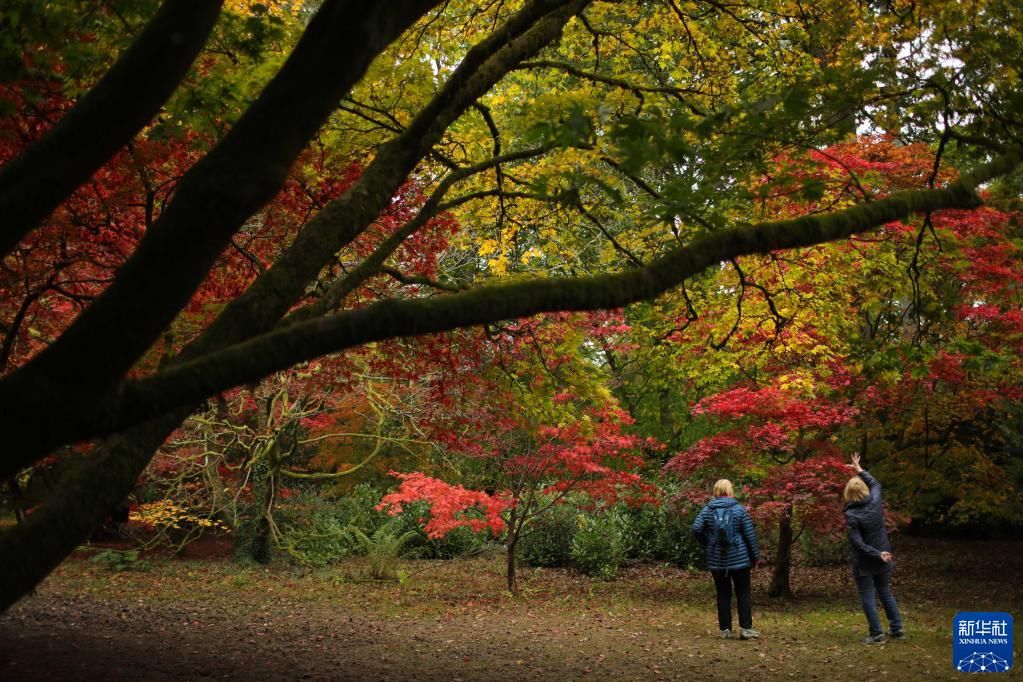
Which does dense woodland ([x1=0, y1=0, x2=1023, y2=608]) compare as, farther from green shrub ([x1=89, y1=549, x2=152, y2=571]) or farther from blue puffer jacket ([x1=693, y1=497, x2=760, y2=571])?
blue puffer jacket ([x1=693, y1=497, x2=760, y2=571])

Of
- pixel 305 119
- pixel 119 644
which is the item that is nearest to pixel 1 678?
pixel 119 644

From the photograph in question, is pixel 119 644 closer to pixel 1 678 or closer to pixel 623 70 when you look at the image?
pixel 1 678

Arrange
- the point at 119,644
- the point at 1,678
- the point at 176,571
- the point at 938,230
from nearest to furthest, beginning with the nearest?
the point at 1,678
the point at 119,644
the point at 938,230
the point at 176,571

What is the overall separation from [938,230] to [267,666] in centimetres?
732

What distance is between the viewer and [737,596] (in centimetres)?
830

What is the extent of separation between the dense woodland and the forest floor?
3.49 feet

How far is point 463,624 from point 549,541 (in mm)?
6447

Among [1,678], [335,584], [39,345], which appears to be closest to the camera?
[1,678]

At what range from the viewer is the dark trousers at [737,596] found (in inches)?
324

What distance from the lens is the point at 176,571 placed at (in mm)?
14875

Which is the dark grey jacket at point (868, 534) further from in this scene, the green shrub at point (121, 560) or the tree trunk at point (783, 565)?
the green shrub at point (121, 560)

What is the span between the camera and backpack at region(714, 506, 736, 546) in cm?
834

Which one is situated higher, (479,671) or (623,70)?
(623,70)

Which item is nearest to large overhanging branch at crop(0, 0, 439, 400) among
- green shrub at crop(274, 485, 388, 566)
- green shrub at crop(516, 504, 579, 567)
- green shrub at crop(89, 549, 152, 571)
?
green shrub at crop(274, 485, 388, 566)
